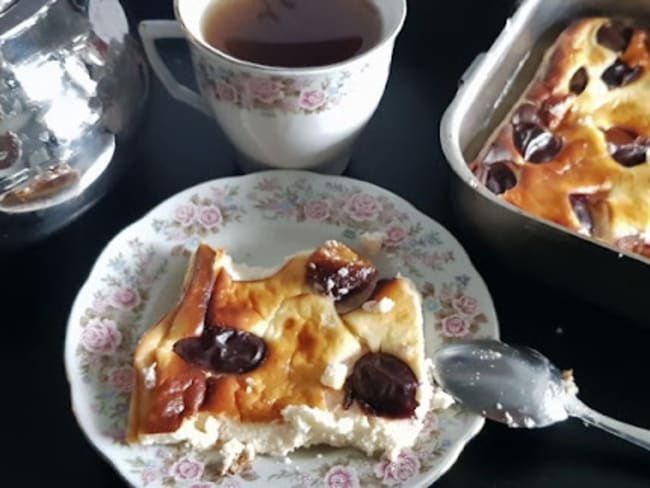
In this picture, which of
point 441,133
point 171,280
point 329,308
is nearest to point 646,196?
point 441,133

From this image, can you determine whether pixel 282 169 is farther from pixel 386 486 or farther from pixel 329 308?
pixel 386 486

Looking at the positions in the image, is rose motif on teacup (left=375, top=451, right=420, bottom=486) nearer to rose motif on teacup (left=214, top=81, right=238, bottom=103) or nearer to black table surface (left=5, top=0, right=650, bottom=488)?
black table surface (left=5, top=0, right=650, bottom=488)

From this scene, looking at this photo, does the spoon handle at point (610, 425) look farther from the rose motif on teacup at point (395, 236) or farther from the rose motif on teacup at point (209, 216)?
the rose motif on teacup at point (209, 216)

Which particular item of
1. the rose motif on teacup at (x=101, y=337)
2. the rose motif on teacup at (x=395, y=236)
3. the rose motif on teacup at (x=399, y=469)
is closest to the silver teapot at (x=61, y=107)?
the rose motif on teacup at (x=101, y=337)

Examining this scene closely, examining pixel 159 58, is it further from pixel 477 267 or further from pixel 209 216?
pixel 477 267

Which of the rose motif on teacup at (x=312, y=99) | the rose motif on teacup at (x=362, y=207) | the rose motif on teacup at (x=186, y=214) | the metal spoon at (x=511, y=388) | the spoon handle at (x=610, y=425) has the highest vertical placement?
the rose motif on teacup at (x=312, y=99)
